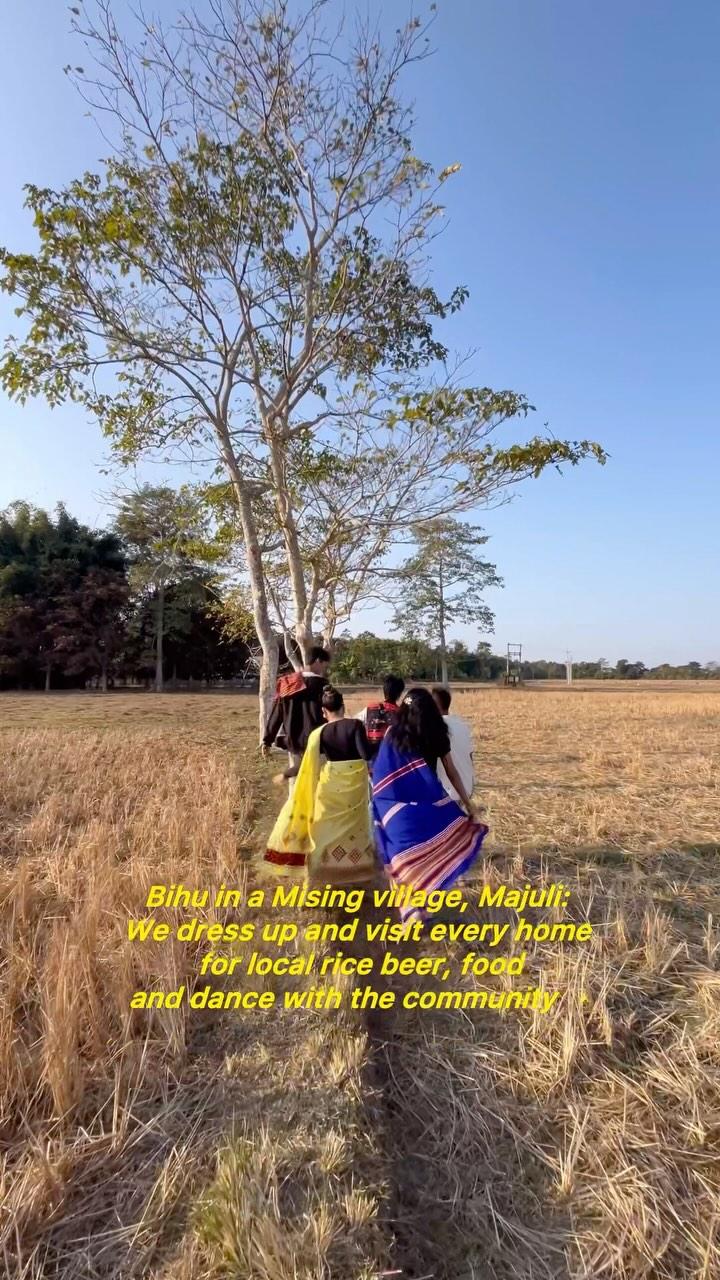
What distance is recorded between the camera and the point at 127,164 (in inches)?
289

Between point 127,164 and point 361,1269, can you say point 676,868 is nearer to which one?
point 361,1269

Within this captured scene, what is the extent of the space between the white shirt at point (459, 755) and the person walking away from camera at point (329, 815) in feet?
2.60

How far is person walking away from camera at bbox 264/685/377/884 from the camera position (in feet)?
14.7

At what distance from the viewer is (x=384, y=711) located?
5492 mm

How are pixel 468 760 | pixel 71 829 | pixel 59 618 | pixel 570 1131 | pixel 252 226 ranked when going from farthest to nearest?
pixel 59 618 < pixel 252 226 < pixel 71 829 < pixel 468 760 < pixel 570 1131

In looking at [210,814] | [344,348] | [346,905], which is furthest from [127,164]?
[346,905]

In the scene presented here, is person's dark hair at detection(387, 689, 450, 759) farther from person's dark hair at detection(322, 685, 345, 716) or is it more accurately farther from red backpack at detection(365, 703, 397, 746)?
red backpack at detection(365, 703, 397, 746)

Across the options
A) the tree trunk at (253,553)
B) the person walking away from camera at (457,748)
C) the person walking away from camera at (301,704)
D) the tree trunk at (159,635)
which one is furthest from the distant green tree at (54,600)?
the person walking away from camera at (457,748)

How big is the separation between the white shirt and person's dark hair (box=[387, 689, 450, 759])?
682 millimetres

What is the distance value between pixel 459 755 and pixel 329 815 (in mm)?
1270

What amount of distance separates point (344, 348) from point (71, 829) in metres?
7.12

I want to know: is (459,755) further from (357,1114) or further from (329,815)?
(357,1114)

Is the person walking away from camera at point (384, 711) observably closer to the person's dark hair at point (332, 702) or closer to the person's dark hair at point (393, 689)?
the person's dark hair at point (393, 689)

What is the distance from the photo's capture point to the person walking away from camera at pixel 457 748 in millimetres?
4977
